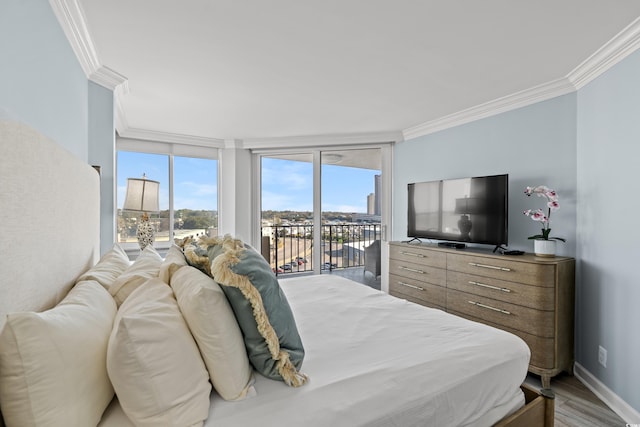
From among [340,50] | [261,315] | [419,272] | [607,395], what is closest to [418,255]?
[419,272]

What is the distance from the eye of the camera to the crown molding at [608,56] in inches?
76.6

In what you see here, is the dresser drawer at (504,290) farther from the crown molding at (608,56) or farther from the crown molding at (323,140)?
the crown molding at (323,140)

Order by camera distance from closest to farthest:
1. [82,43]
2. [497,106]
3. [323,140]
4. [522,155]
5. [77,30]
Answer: [77,30], [82,43], [522,155], [497,106], [323,140]

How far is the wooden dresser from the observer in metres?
2.41

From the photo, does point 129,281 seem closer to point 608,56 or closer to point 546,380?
point 546,380

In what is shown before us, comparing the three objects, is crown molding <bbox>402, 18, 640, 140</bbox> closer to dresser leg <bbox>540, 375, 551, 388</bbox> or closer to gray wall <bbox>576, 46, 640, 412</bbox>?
gray wall <bbox>576, 46, 640, 412</bbox>

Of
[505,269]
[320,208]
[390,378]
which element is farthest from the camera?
[320,208]

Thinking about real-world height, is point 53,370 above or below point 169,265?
below

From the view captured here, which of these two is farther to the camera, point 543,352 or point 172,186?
point 172,186

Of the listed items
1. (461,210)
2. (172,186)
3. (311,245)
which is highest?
(172,186)

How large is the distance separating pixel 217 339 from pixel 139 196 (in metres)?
2.55

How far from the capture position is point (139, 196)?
3098mm

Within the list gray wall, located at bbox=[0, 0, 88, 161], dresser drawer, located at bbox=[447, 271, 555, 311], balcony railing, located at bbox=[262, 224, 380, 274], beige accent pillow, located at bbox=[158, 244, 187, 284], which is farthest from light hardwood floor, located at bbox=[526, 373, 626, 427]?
gray wall, located at bbox=[0, 0, 88, 161]

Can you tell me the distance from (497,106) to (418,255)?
5.53 feet
